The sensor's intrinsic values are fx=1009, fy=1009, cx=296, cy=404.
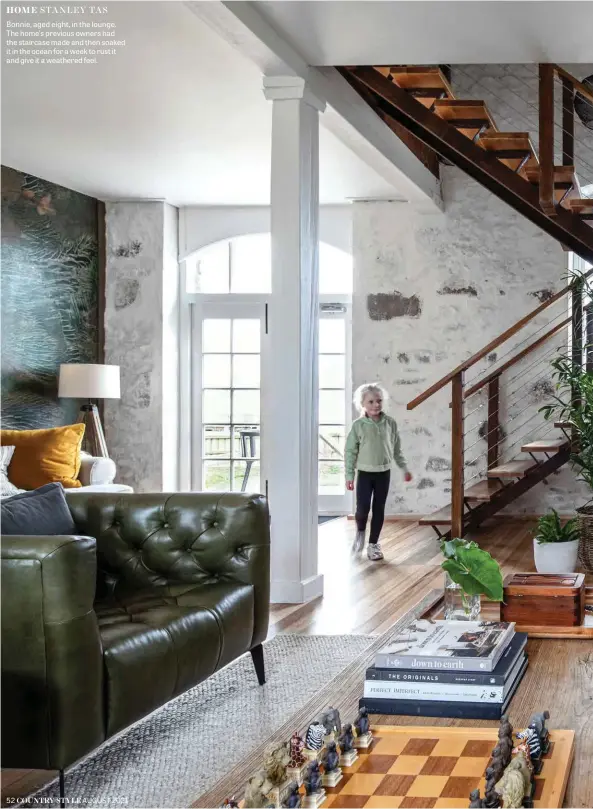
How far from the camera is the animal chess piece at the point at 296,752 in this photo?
56.7 inches

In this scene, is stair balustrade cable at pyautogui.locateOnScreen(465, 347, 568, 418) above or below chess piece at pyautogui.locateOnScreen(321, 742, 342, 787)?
above

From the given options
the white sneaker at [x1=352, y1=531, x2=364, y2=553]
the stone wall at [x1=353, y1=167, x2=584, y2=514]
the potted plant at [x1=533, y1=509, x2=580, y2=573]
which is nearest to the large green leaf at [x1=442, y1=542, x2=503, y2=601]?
the potted plant at [x1=533, y1=509, x2=580, y2=573]

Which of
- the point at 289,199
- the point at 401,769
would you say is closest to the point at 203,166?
the point at 289,199

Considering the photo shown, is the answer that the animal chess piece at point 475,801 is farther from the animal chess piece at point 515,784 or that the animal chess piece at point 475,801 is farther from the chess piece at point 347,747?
the chess piece at point 347,747

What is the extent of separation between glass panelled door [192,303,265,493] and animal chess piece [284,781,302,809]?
8428 mm

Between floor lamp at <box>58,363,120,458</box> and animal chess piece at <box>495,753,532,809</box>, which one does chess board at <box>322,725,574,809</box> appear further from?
floor lamp at <box>58,363,120,458</box>

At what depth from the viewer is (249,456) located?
982 cm

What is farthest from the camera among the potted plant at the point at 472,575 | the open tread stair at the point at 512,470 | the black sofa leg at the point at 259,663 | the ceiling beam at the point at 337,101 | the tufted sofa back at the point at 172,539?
the open tread stair at the point at 512,470

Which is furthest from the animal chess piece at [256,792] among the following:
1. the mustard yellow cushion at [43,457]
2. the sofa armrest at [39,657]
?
the mustard yellow cushion at [43,457]

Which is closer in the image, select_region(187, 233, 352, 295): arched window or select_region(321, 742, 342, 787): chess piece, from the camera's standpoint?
select_region(321, 742, 342, 787): chess piece

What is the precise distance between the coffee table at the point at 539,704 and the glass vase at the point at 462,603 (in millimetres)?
125

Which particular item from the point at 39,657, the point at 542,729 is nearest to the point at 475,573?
the point at 542,729

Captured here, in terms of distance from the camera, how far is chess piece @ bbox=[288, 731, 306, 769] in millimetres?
1441

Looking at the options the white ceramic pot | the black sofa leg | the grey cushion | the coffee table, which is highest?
the grey cushion
